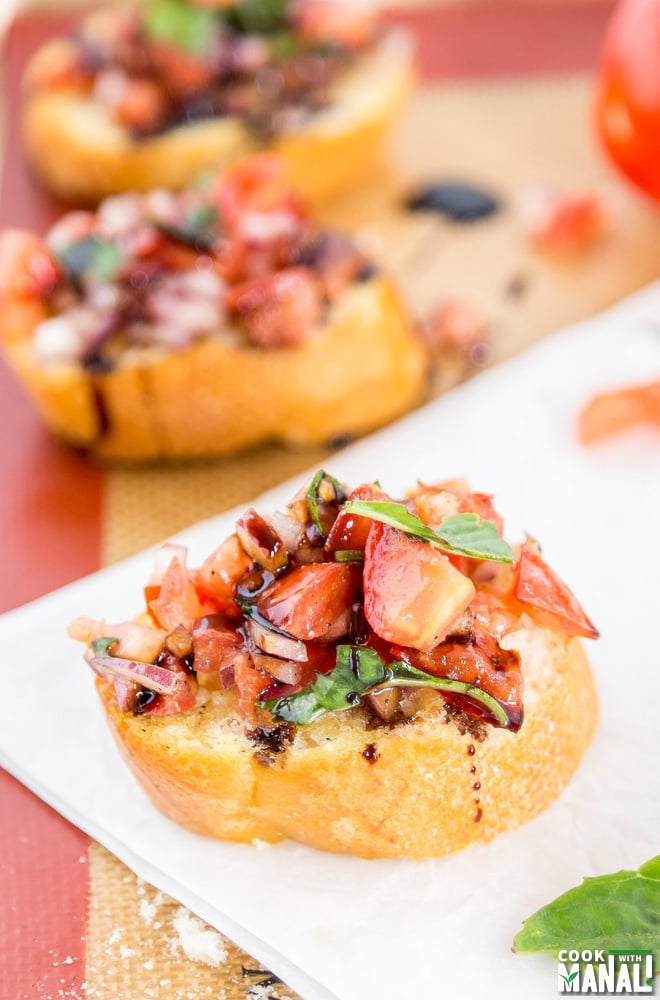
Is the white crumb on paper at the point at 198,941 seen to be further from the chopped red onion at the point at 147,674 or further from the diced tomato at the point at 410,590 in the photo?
the diced tomato at the point at 410,590

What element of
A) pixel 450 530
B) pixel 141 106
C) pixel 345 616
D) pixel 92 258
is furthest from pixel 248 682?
pixel 141 106

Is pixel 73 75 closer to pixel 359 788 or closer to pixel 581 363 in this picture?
pixel 581 363

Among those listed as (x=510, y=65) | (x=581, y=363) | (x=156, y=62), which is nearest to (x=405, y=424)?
(x=581, y=363)

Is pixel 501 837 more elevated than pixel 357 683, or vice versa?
pixel 357 683

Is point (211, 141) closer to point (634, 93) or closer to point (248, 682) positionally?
point (634, 93)

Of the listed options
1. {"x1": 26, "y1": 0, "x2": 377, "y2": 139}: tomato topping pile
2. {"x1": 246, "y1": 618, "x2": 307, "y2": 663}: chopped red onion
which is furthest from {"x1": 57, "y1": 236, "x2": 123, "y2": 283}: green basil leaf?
{"x1": 246, "y1": 618, "x2": 307, "y2": 663}: chopped red onion

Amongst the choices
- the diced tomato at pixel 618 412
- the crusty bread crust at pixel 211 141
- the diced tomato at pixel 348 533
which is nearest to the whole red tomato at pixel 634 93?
the crusty bread crust at pixel 211 141
